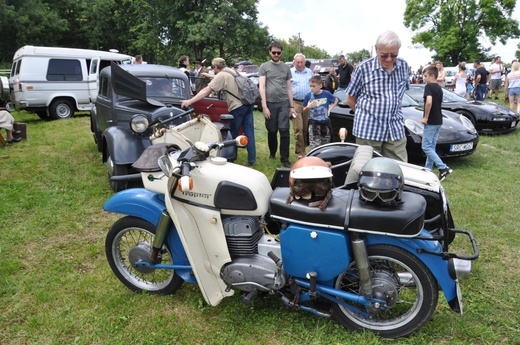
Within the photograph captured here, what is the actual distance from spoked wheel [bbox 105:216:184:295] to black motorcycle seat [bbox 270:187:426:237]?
110 cm

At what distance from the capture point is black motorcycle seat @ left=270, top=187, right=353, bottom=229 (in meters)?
2.26

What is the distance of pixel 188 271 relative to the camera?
2.85 metres

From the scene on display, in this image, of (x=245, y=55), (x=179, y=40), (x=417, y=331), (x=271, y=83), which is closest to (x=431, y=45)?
(x=245, y=55)

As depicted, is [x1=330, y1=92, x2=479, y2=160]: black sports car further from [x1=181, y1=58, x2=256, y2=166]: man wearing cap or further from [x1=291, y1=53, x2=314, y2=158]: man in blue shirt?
[x1=181, y1=58, x2=256, y2=166]: man wearing cap

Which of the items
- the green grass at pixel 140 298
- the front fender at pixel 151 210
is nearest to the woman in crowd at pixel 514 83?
the green grass at pixel 140 298

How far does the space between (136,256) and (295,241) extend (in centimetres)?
132

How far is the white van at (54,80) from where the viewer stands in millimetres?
11852

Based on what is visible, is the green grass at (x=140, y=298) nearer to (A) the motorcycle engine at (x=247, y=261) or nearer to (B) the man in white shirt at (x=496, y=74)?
(A) the motorcycle engine at (x=247, y=261)

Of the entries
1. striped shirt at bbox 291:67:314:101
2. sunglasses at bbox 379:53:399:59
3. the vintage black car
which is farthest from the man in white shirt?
sunglasses at bbox 379:53:399:59

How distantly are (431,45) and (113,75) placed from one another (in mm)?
47705

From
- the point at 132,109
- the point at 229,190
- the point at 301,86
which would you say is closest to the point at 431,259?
the point at 229,190

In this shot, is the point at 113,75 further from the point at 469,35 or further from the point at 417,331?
the point at 469,35

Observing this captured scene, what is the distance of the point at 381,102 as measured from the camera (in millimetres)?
3574

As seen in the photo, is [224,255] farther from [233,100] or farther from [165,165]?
[233,100]
